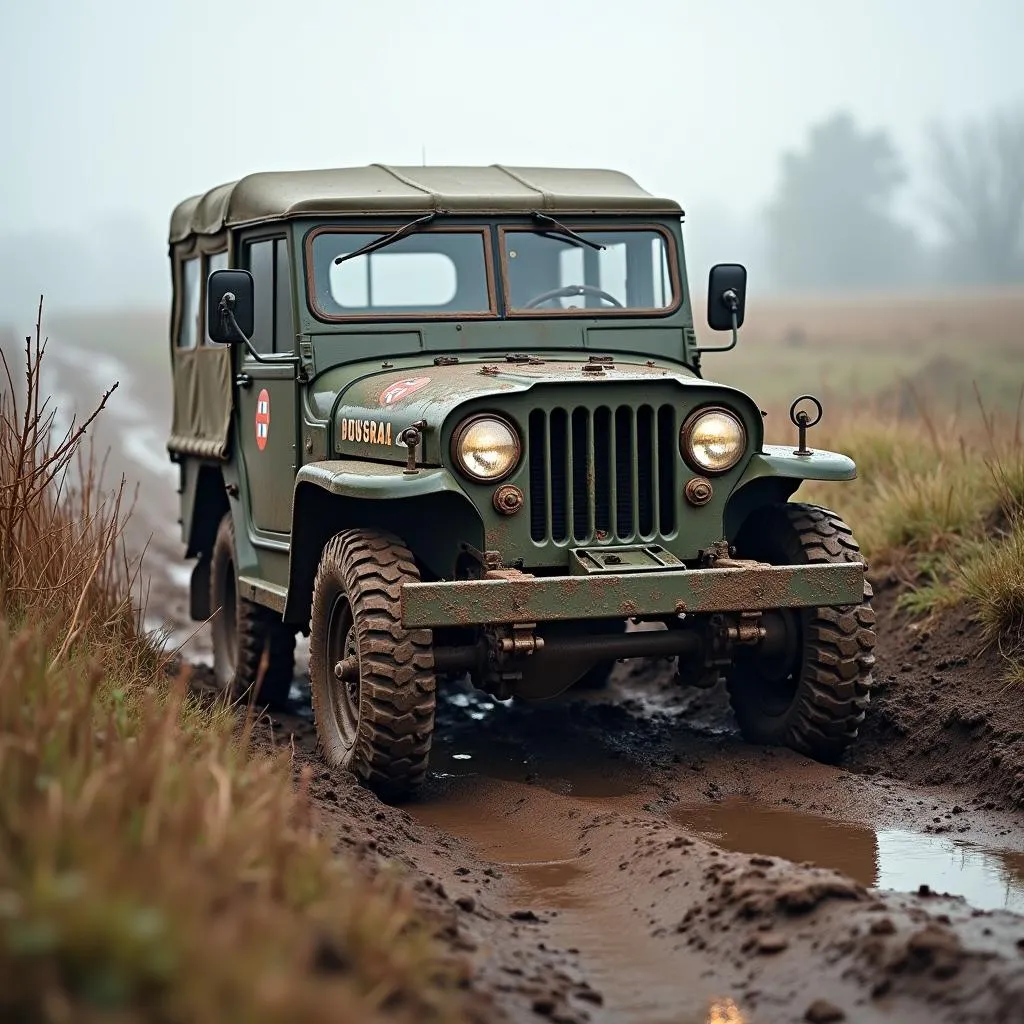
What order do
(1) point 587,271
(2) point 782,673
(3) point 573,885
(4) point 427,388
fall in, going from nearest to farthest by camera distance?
(3) point 573,885 → (4) point 427,388 → (2) point 782,673 → (1) point 587,271

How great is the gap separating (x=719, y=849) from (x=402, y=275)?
3.57 meters

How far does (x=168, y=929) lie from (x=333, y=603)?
12.4 feet

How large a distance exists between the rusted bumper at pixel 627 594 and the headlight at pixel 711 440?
0.46 m

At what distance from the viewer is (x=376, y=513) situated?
6602 mm

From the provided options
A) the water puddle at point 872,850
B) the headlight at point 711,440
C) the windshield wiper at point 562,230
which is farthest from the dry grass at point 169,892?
the windshield wiper at point 562,230

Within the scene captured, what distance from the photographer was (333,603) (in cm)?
654

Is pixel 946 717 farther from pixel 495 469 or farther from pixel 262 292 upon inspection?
pixel 262 292

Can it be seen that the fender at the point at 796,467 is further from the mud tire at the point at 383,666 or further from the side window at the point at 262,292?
the side window at the point at 262,292

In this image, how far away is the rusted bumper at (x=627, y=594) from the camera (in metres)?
5.73

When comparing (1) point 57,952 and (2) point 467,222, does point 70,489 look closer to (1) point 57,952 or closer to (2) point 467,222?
(2) point 467,222

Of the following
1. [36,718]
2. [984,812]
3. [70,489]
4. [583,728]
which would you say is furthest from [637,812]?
[70,489]

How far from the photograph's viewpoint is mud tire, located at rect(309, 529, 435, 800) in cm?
588

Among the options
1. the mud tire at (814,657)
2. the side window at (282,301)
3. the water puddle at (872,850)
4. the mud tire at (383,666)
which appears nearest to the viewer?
the water puddle at (872,850)

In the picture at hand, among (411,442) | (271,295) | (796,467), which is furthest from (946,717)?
(271,295)
